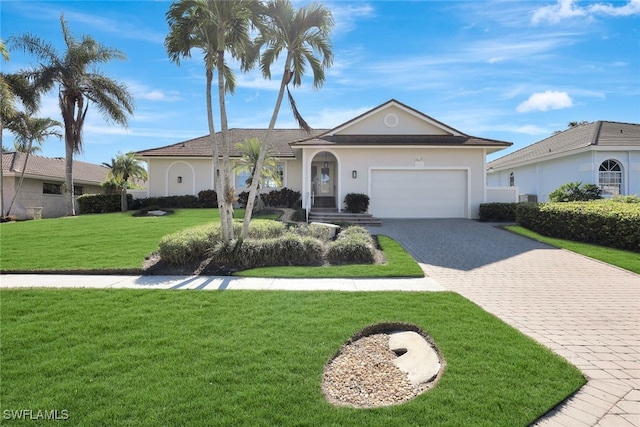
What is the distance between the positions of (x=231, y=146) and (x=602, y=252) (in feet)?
67.2

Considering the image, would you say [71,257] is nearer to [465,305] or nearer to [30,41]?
[465,305]

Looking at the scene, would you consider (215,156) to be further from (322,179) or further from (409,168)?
(322,179)

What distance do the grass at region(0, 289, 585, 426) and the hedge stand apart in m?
8.14

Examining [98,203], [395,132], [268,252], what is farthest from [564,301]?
[98,203]

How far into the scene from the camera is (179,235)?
921 centimetres

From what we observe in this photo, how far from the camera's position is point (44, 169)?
24297mm

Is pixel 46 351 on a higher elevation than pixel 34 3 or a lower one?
lower

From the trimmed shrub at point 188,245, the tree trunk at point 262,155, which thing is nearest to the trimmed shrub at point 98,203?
the trimmed shrub at point 188,245

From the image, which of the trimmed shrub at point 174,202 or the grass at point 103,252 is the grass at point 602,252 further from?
the trimmed shrub at point 174,202

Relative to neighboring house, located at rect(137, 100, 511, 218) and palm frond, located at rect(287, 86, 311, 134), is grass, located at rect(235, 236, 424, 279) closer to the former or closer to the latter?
palm frond, located at rect(287, 86, 311, 134)

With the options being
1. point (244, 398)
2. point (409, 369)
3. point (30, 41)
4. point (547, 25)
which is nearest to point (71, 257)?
point (244, 398)

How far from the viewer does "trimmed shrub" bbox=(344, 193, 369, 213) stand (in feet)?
53.8

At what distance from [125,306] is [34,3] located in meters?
9.25

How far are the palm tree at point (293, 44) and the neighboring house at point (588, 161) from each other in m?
16.2
